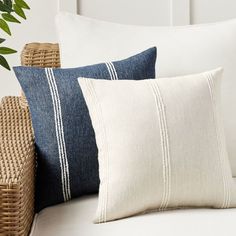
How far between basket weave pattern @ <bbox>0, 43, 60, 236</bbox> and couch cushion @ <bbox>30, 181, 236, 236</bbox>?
2.4 inches

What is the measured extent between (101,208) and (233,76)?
0.60m

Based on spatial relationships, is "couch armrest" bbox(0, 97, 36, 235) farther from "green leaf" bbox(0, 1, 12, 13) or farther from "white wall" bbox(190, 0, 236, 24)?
"white wall" bbox(190, 0, 236, 24)

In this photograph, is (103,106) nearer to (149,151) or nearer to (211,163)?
(149,151)

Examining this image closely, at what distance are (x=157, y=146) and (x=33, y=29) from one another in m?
1.39

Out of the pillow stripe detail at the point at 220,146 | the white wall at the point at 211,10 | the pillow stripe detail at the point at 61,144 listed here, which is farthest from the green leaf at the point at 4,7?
the white wall at the point at 211,10

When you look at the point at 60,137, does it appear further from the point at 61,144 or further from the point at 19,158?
the point at 19,158

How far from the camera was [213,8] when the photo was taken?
9.50ft

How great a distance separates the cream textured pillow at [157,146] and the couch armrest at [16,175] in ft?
0.58

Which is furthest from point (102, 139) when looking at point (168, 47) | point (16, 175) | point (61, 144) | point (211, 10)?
point (211, 10)

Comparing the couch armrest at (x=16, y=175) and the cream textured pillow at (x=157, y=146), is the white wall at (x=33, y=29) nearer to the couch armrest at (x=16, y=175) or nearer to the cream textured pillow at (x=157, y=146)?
the couch armrest at (x=16, y=175)

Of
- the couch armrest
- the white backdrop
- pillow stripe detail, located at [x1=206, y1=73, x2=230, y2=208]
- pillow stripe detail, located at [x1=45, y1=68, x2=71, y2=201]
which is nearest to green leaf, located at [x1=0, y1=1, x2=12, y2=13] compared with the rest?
the couch armrest

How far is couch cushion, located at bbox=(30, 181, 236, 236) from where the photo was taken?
4.88 feet

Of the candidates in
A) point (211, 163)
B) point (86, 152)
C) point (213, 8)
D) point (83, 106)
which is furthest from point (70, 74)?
point (213, 8)

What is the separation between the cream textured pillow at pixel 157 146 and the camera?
157 centimetres
